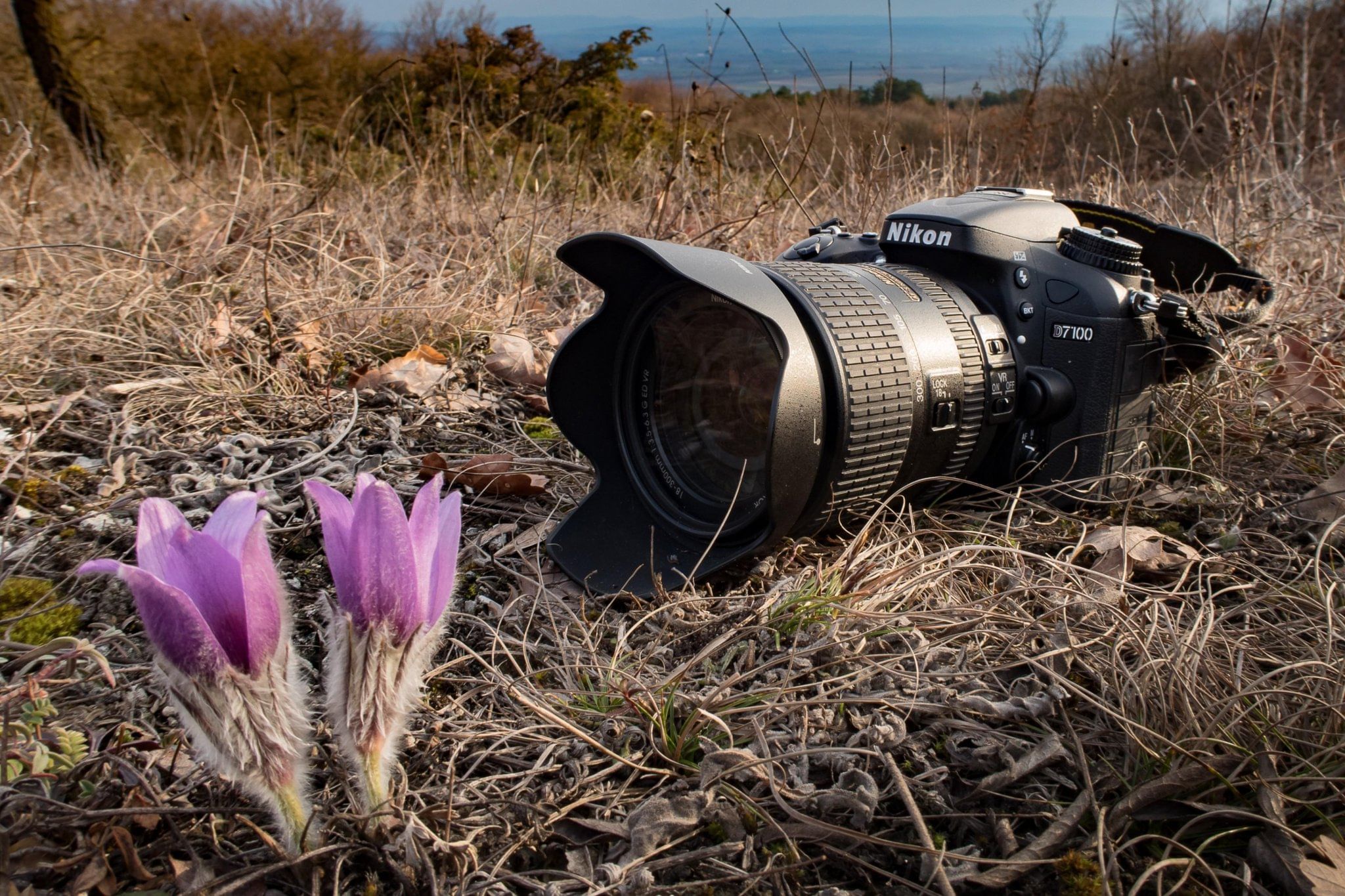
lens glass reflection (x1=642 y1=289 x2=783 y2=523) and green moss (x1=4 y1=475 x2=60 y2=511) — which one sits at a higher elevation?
lens glass reflection (x1=642 y1=289 x2=783 y2=523)

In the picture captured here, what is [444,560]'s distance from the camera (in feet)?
3.08

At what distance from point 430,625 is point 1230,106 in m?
6.95

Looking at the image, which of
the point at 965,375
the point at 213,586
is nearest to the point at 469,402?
the point at 965,375

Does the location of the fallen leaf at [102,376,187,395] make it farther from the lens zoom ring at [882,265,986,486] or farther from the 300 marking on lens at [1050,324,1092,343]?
the 300 marking on lens at [1050,324,1092,343]

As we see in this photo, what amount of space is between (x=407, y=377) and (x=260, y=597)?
5.28 ft

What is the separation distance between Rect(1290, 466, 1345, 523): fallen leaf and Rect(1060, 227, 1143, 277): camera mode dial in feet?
1.75

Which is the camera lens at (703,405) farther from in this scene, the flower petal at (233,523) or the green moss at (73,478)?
the green moss at (73,478)

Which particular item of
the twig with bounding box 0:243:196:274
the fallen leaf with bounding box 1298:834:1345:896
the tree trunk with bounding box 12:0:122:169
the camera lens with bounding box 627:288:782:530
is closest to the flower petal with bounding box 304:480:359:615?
the camera lens with bounding box 627:288:782:530

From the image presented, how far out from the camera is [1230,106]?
6270 mm

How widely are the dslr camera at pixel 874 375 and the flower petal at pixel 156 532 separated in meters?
0.83

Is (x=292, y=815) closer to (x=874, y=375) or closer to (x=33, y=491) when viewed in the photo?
(x=874, y=375)

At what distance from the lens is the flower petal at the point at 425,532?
0.91 meters

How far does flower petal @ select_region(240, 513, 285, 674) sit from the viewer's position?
2.68 feet

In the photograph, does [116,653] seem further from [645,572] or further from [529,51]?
[529,51]
